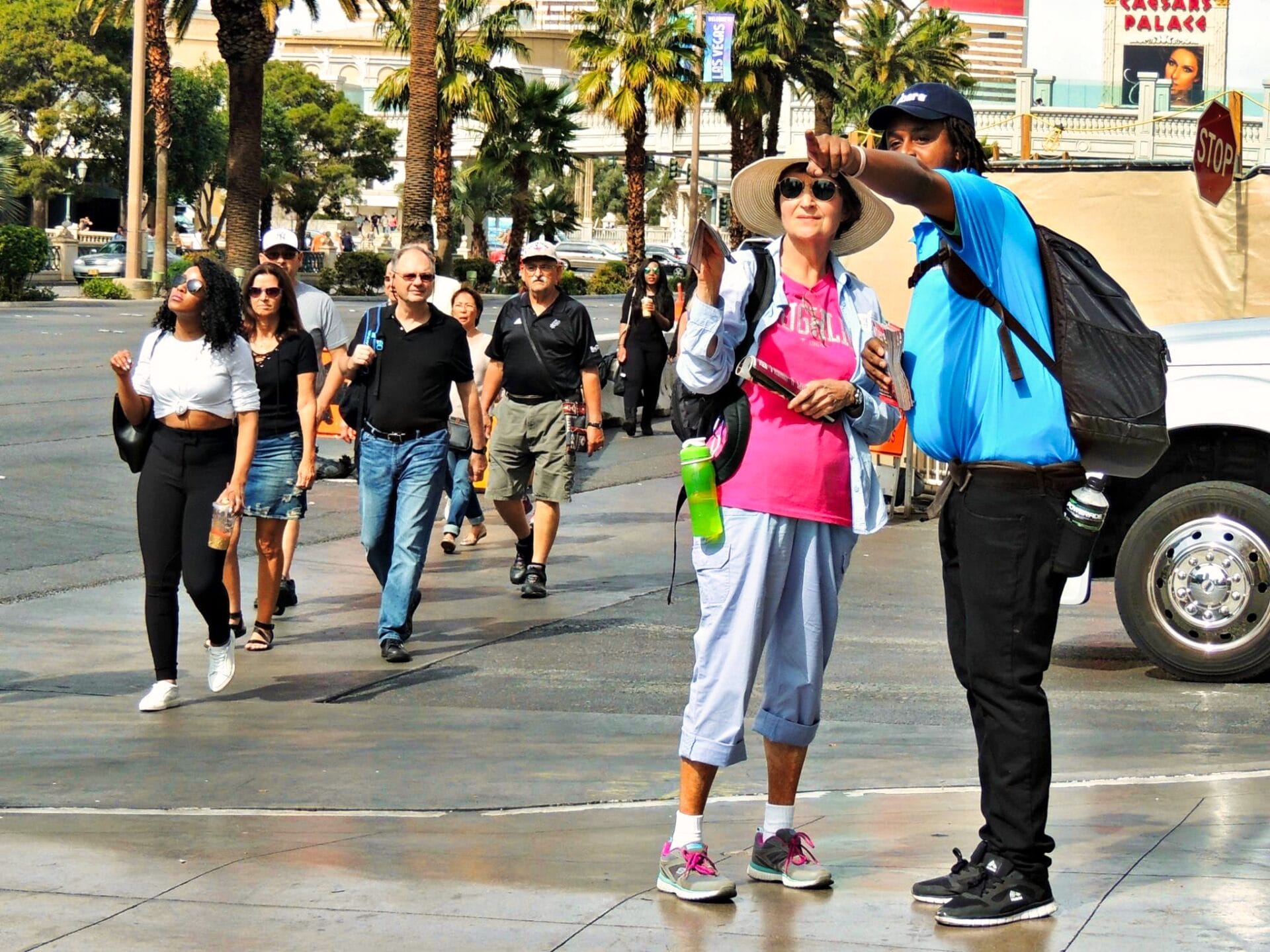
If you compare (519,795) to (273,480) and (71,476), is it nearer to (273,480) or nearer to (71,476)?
(273,480)

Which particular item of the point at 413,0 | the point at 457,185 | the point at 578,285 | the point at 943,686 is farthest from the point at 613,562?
the point at 457,185

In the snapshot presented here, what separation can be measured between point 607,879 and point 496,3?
103891 mm

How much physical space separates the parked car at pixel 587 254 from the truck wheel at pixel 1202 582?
72.4 meters

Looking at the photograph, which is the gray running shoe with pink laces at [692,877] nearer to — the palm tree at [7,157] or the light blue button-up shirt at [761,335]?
the light blue button-up shirt at [761,335]

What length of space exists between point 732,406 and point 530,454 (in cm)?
626

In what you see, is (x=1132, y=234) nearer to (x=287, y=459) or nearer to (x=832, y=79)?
(x=287, y=459)

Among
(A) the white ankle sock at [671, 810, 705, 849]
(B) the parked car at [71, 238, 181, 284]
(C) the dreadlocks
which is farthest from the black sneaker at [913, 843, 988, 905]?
(B) the parked car at [71, 238, 181, 284]

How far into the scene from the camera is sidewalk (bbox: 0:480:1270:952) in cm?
437

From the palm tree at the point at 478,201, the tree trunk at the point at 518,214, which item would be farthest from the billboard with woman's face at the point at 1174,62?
the tree trunk at the point at 518,214

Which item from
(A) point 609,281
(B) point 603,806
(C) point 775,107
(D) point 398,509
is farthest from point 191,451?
(A) point 609,281

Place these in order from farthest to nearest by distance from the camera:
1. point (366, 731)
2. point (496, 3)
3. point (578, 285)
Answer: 1. point (496, 3)
2. point (578, 285)
3. point (366, 731)

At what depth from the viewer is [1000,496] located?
4387mm

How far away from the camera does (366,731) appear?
7188 mm

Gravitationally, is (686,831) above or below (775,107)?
below
